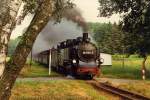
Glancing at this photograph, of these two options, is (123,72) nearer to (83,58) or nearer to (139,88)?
(83,58)

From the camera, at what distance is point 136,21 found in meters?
41.8

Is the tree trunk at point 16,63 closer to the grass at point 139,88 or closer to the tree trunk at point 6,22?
the tree trunk at point 6,22

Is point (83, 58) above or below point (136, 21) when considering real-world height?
below

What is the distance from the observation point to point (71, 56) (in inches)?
1294

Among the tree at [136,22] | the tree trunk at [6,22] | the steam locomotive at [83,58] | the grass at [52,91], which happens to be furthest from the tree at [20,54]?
the tree at [136,22]

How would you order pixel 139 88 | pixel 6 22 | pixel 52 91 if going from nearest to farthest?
pixel 6 22 < pixel 52 91 < pixel 139 88

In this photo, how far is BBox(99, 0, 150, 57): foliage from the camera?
40.8m

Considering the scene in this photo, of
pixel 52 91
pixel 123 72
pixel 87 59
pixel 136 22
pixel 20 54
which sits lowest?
pixel 52 91

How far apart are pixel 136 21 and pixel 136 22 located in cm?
12

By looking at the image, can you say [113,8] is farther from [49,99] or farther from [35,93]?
[49,99]

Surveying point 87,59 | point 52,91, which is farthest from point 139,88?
point 87,59

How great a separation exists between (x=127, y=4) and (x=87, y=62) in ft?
40.6

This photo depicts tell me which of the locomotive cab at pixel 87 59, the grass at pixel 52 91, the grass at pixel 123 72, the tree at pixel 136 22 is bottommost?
the grass at pixel 52 91

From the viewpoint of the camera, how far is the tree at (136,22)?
40781mm
